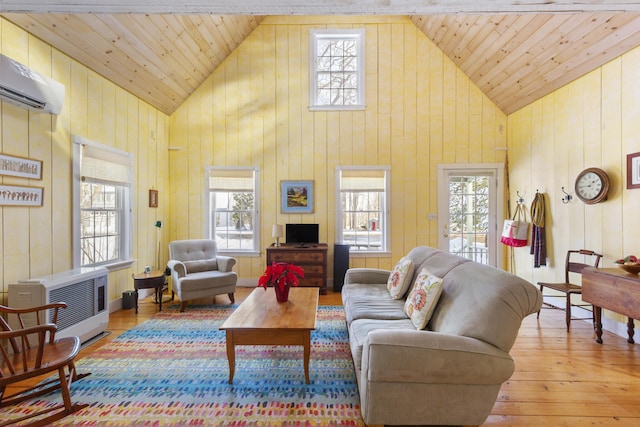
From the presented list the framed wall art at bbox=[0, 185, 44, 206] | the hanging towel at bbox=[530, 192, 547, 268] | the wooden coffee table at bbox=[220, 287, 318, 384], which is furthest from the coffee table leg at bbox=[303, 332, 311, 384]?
the hanging towel at bbox=[530, 192, 547, 268]

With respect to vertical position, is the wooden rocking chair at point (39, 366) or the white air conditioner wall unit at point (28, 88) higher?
the white air conditioner wall unit at point (28, 88)

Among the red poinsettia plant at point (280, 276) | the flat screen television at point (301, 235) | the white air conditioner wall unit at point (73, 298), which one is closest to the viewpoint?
the white air conditioner wall unit at point (73, 298)

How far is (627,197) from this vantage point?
10.7 feet

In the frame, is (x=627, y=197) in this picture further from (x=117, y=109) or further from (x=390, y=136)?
(x=117, y=109)

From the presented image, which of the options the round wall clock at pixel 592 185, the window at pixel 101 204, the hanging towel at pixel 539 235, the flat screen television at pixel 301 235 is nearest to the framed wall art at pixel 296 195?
the flat screen television at pixel 301 235

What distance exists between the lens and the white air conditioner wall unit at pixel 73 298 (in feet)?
8.64

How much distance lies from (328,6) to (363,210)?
3.83 m

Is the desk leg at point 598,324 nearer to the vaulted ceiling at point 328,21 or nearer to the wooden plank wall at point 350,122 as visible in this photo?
the wooden plank wall at point 350,122

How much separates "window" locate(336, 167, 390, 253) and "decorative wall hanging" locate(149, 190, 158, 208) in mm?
3061

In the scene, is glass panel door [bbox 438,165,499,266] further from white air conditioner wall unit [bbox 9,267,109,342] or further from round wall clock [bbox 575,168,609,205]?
white air conditioner wall unit [bbox 9,267,109,342]

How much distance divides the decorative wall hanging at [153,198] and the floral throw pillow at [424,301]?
4403 millimetres

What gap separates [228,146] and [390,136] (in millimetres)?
2867

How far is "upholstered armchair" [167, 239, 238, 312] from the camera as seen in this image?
13.3 ft

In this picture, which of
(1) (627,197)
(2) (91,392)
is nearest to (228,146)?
(2) (91,392)
